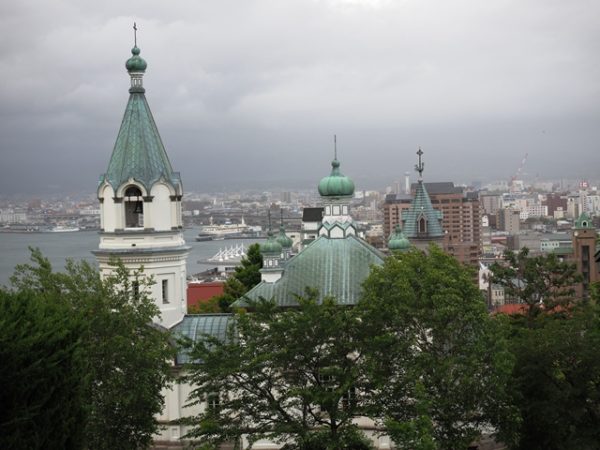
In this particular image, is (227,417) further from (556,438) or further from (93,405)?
(556,438)

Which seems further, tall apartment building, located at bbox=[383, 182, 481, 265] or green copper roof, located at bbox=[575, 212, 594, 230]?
tall apartment building, located at bbox=[383, 182, 481, 265]

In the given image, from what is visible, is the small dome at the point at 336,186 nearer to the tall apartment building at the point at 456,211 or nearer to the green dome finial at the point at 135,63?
the green dome finial at the point at 135,63

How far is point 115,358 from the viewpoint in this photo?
63.5ft

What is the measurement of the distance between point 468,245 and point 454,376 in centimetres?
8581

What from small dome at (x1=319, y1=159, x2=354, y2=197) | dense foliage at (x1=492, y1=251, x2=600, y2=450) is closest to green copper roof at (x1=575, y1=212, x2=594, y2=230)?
small dome at (x1=319, y1=159, x2=354, y2=197)

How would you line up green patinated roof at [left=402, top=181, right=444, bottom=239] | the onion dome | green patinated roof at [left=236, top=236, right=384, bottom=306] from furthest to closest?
green patinated roof at [left=402, top=181, right=444, bottom=239], the onion dome, green patinated roof at [left=236, top=236, right=384, bottom=306]

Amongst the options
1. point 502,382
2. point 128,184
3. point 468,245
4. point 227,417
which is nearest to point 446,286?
point 502,382

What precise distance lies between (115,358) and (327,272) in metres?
8.73

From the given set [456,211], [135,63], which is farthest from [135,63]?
[456,211]

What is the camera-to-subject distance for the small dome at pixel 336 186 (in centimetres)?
2972

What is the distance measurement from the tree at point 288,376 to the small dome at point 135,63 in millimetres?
9875

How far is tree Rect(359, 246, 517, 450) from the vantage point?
18.7 metres

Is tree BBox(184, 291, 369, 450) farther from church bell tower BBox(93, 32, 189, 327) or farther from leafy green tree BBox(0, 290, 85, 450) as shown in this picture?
church bell tower BBox(93, 32, 189, 327)

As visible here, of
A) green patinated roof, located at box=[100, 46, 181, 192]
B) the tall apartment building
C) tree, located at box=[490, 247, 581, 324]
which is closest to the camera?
green patinated roof, located at box=[100, 46, 181, 192]
